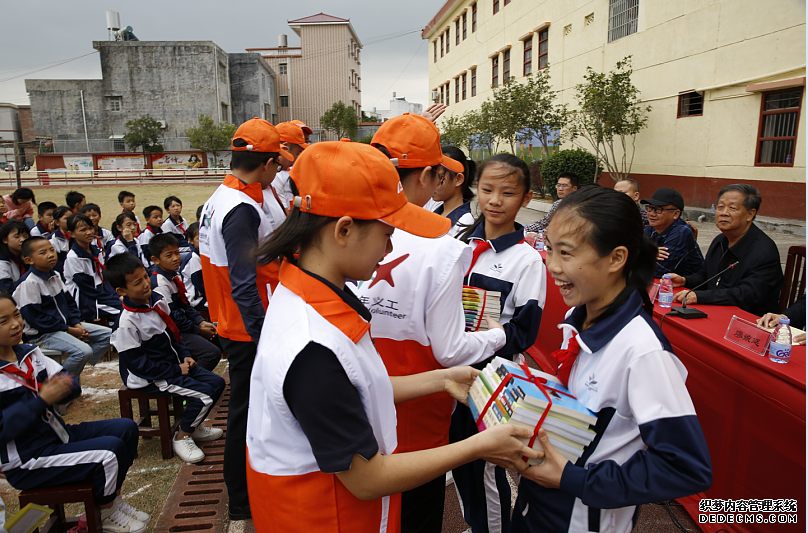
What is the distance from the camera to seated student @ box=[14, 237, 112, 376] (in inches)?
181

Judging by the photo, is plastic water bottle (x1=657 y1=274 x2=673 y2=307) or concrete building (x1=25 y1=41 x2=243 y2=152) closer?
plastic water bottle (x1=657 y1=274 x2=673 y2=307)

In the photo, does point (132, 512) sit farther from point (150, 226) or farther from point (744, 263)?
point (150, 226)

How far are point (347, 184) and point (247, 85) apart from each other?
53.1 m

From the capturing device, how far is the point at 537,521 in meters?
1.80

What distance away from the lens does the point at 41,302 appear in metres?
4.70

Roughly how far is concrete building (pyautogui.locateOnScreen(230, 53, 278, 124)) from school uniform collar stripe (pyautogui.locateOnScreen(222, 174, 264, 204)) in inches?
1904

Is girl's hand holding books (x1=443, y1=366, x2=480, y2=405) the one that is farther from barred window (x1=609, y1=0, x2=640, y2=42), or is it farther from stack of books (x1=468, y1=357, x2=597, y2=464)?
barred window (x1=609, y1=0, x2=640, y2=42)

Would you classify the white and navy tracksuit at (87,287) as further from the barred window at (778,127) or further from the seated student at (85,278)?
the barred window at (778,127)

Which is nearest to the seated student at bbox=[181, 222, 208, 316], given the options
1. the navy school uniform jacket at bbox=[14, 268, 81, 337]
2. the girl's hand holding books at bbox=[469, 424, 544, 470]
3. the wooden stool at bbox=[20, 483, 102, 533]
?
the navy school uniform jacket at bbox=[14, 268, 81, 337]

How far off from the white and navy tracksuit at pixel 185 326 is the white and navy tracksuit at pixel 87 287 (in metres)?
1.70

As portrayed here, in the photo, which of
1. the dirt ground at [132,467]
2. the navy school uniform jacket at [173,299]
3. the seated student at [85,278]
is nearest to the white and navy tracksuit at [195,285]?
the seated student at [85,278]

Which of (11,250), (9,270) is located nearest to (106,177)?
(11,250)

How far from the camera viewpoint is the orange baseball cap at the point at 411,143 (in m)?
2.28

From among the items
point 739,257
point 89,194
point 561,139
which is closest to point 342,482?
point 739,257
